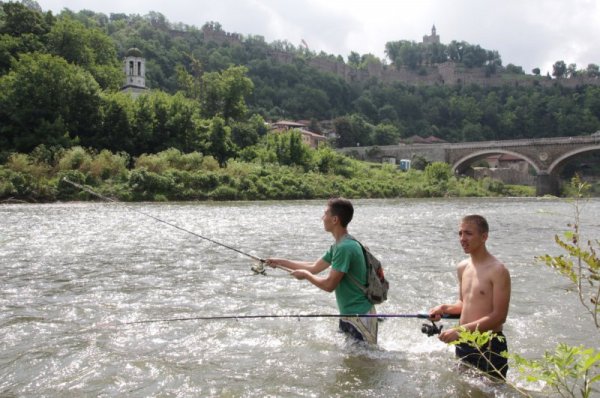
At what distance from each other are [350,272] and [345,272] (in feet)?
0.52

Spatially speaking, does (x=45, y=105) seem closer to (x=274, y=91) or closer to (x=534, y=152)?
(x=534, y=152)

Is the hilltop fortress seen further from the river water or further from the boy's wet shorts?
the boy's wet shorts

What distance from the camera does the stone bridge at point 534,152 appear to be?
71.9 meters

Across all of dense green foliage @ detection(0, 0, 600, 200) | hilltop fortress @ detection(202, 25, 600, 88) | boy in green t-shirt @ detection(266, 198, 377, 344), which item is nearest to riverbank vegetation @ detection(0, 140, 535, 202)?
dense green foliage @ detection(0, 0, 600, 200)

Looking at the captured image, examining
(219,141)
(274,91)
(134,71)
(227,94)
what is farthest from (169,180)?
(274,91)

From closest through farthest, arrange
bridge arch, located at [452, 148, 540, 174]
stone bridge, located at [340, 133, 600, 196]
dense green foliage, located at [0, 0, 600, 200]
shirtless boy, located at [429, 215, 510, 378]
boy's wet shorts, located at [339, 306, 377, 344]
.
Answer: shirtless boy, located at [429, 215, 510, 378]
boy's wet shorts, located at [339, 306, 377, 344]
dense green foliage, located at [0, 0, 600, 200]
stone bridge, located at [340, 133, 600, 196]
bridge arch, located at [452, 148, 540, 174]

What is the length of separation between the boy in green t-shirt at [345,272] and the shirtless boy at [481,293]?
2.86ft

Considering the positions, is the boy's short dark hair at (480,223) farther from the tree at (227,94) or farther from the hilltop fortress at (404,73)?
the hilltop fortress at (404,73)

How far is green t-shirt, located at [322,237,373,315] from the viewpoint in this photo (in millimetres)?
5293

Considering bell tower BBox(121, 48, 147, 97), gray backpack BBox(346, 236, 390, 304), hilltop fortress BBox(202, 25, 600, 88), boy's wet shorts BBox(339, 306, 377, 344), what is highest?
hilltop fortress BBox(202, 25, 600, 88)

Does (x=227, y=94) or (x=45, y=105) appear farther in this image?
(x=227, y=94)

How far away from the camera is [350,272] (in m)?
5.41

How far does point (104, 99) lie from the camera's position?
149ft

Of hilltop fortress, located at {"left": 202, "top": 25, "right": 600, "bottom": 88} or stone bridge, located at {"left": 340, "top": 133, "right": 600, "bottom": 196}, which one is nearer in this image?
stone bridge, located at {"left": 340, "top": 133, "right": 600, "bottom": 196}
